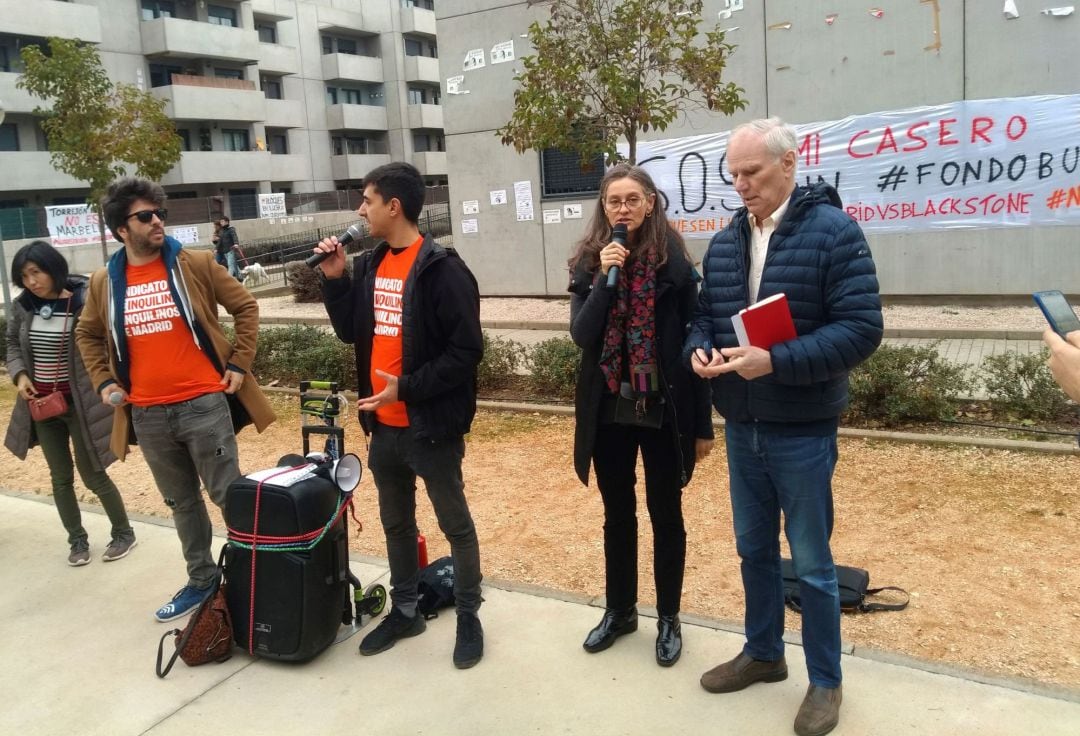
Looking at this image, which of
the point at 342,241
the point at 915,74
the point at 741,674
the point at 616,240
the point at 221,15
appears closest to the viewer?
the point at 616,240

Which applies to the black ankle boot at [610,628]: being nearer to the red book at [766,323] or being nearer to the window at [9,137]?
the red book at [766,323]

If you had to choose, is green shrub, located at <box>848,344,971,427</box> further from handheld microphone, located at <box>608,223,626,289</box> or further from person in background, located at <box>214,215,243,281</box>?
person in background, located at <box>214,215,243,281</box>

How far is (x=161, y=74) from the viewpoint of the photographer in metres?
38.5

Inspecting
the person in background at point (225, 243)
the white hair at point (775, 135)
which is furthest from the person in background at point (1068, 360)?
the person in background at point (225, 243)

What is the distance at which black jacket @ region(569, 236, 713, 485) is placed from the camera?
3105 mm

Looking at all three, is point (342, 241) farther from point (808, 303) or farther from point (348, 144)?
point (348, 144)

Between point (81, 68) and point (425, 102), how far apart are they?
3432cm

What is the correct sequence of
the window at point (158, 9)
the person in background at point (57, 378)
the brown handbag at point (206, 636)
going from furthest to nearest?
the window at point (158, 9)
the person in background at point (57, 378)
the brown handbag at point (206, 636)

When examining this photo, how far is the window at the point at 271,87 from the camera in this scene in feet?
144

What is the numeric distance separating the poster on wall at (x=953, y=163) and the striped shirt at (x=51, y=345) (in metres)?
8.20

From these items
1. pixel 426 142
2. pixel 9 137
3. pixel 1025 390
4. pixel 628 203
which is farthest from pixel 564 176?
pixel 426 142

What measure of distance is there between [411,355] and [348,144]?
46.7m

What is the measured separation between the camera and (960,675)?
10.1ft

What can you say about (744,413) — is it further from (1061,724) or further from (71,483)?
(71,483)
